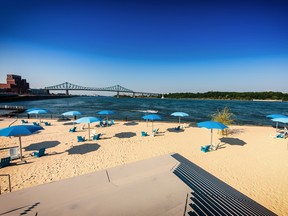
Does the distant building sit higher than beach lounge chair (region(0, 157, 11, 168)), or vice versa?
the distant building

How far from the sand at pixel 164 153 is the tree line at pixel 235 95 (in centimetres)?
12562

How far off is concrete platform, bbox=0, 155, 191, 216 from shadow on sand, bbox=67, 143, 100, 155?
585 cm

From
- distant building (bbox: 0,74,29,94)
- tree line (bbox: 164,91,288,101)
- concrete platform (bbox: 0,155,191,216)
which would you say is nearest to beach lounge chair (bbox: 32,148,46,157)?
concrete platform (bbox: 0,155,191,216)

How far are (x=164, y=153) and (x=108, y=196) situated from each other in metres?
6.38

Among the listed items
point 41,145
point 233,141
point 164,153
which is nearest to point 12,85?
point 41,145

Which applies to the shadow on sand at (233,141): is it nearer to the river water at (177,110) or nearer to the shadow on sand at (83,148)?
the shadow on sand at (83,148)

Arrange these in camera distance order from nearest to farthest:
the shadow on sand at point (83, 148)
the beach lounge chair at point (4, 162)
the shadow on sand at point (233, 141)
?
the beach lounge chair at point (4, 162) → the shadow on sand at point (83, 148) → the shadow on sand at point (233, 141)

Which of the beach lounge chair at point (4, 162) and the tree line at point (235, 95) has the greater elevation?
the tree line at point (235, 95)

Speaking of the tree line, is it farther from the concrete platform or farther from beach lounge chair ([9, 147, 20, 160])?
beach lounge chair ([9, 147, 20, 160])

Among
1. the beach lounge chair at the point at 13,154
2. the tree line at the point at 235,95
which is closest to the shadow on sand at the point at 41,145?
the beach lounge chair at the point at 13,154

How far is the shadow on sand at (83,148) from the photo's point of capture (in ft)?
29.9

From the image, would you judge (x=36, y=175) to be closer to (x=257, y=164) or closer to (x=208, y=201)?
(x=208, y=201)

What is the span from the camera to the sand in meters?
5.76

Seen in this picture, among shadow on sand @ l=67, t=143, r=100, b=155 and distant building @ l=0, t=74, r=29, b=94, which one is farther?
distant building @ l=0, t=74, r=29, b=94
